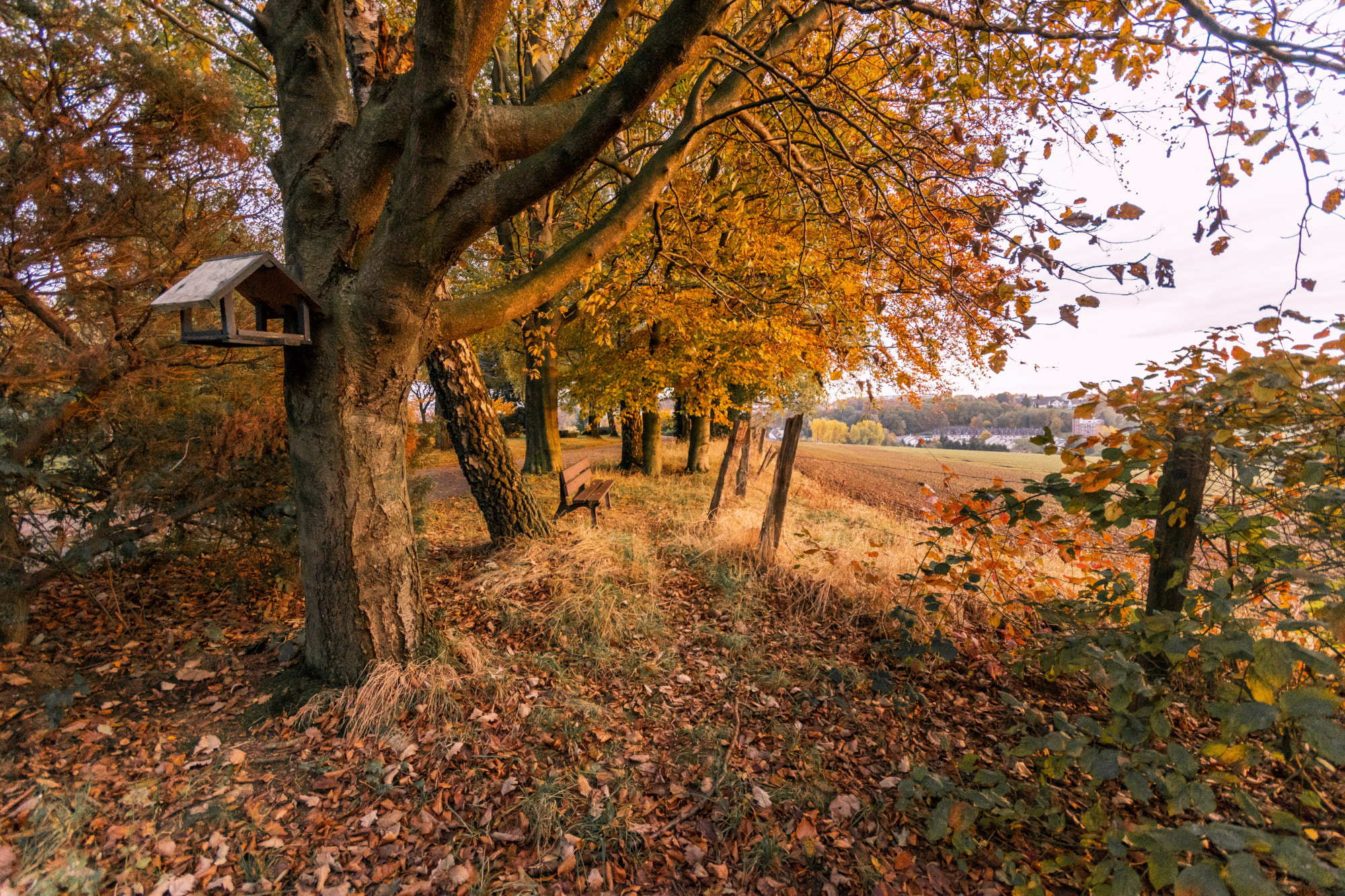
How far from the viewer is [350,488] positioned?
3281 mm

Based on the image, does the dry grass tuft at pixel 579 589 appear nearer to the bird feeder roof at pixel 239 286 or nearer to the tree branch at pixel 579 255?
the tree branch at pixel 579 255

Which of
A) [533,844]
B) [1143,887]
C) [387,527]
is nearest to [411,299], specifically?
[387,527]

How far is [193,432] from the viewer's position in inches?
167

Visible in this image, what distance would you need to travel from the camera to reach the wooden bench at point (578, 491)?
7.08 meters

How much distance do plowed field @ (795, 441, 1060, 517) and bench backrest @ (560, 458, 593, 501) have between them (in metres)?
6.10

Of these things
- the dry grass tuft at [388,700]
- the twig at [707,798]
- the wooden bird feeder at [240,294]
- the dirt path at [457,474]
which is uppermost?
the wooden bird feeder at [240,294]

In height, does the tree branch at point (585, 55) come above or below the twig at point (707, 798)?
above

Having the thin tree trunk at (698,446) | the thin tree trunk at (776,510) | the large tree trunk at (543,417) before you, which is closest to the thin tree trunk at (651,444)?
the thin tree trunk at (698,446)

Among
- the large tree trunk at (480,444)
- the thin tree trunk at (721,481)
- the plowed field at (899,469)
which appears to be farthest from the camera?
the plowed field at (899,469)

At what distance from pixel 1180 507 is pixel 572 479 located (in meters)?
6.13

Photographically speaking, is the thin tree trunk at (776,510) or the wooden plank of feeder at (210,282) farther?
the thin tree trunk at (776,510)

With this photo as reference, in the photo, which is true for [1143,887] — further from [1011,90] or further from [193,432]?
[193,432]

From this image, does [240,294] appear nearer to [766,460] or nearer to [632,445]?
[632,445]

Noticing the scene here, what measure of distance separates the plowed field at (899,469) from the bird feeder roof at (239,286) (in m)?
9.41
